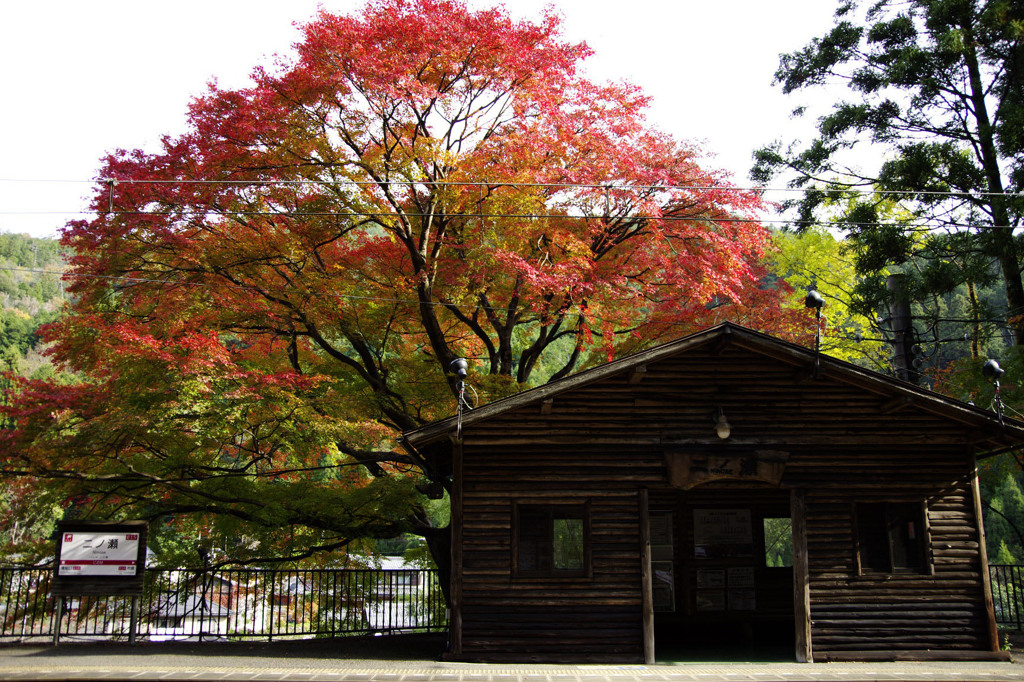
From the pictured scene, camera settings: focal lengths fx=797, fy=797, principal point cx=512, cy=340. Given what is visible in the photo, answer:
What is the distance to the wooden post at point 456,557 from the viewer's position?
452 inches

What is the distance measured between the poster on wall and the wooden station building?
9.67ft

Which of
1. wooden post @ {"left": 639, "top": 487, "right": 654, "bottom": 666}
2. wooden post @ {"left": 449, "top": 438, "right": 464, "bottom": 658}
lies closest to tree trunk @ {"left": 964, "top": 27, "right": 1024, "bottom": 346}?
wooden post @ {"left": 639, "top": 487, "right": 654, "bottom": 666}

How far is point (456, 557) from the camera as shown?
38.5 ft

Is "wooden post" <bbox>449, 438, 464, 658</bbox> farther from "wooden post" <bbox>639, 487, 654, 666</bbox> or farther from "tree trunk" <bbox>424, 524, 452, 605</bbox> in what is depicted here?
"tree trunk" <bbox>424, 524, 452, 605</bbox>

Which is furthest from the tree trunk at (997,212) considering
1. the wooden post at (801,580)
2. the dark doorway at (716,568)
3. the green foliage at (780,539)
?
the green foliage at (780,539)

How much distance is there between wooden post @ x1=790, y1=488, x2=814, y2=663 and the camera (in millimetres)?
11727

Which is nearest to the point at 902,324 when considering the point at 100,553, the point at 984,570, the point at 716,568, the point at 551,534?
the point at 984,570

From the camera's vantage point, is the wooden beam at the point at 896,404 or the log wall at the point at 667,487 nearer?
the log wall at the point at 667,487

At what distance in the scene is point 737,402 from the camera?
40.2 ft

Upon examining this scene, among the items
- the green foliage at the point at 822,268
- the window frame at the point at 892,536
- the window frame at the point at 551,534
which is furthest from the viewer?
the green foliage at the point at 822,268

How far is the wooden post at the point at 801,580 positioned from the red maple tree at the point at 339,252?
4727 millimetres

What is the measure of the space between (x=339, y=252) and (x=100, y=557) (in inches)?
282

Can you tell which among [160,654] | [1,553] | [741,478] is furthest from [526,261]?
[1,553]

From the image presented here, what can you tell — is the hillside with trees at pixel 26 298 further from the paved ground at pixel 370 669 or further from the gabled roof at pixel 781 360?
the gabled roof at pixel 781 360
